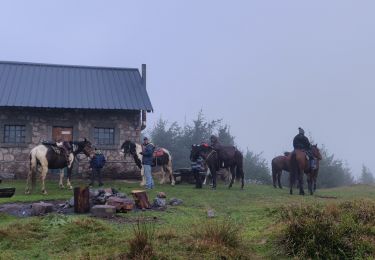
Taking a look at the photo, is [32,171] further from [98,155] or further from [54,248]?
[54,248]

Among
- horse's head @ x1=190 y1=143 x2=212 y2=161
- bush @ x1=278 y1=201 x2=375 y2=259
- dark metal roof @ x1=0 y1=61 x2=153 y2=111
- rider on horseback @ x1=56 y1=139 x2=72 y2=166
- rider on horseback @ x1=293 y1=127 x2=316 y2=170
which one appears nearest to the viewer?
bush @ x1=278 y1=201 x2=375 y2=259

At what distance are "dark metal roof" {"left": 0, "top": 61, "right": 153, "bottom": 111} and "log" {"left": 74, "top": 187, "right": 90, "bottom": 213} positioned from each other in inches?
451

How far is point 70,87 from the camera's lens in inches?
969

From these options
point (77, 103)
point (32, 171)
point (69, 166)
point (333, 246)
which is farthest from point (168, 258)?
point (77, 103)

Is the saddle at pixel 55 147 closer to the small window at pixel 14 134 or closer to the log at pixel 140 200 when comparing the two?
the small window at pixel 14 134

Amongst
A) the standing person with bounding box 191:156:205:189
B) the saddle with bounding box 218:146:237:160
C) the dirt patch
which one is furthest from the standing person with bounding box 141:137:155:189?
the dirt patch

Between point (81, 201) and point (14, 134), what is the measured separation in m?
12.5

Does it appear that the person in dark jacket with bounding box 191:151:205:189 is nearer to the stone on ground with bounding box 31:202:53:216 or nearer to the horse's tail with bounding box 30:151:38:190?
the horse's tail with bounding box 30:151:38:190

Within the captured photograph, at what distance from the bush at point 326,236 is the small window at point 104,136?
16.1 meters

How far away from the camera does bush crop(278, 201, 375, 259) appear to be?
753 centimetres

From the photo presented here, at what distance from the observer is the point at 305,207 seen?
891cm

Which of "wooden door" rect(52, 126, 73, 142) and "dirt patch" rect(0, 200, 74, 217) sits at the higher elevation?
"wooden door" rect(52, 126, 73, 142)

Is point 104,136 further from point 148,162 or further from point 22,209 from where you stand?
point 22,209

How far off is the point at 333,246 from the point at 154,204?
20.7ft
